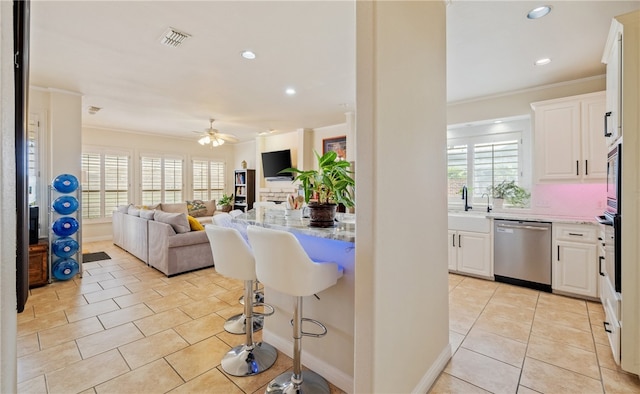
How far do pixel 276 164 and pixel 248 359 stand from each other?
5.76 meters

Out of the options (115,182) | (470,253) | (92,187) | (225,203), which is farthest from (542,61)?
(92,187)

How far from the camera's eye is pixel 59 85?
13.0ft

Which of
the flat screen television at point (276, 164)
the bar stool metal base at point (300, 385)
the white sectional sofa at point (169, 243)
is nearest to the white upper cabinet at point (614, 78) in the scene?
the bar stool metal base at point (300, 385)

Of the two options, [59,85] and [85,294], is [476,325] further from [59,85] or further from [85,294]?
[59,85]

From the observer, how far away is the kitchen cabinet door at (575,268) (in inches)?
124

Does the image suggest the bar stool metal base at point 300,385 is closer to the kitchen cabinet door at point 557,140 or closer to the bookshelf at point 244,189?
the kitchen cabinet door at point 557,140

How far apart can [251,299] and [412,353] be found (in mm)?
1178

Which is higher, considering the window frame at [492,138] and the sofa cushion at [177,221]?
the window frame at [492,138]

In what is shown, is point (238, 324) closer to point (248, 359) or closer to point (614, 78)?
point (248, 359)

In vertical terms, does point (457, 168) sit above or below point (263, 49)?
below

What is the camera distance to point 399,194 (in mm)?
1512

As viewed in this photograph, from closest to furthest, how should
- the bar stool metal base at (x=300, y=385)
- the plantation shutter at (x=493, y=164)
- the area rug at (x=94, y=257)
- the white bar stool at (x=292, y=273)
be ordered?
the white bar stool at (x=292, y=273)
the bar stool metal base at (x=300, y=385)
the plantation shutter at (x=493, y=164)
the area rug at (x=94, y=257)

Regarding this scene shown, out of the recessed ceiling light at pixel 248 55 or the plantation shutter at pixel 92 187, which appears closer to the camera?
the recessed ceiling light at pixel 248 55

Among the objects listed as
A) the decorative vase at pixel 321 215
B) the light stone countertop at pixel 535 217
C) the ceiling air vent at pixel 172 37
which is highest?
the ceiling air vent at pixel 172 37
